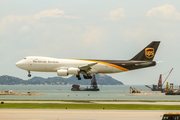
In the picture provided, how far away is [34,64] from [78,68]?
1110 cm

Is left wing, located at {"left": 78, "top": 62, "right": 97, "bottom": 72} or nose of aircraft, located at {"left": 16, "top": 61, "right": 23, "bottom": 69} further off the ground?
nose of aircraft, located at {"left": 16, "top": 61, "right": 23, "bottom": 69}

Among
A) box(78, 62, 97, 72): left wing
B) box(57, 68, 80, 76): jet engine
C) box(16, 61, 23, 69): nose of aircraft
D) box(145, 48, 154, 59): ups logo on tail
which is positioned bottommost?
box(57, 68, 80, 76): jet engine

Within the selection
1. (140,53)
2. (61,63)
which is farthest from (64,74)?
(140,53)

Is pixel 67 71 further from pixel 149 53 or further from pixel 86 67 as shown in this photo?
pixel 149 53

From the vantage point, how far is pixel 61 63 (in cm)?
7506
